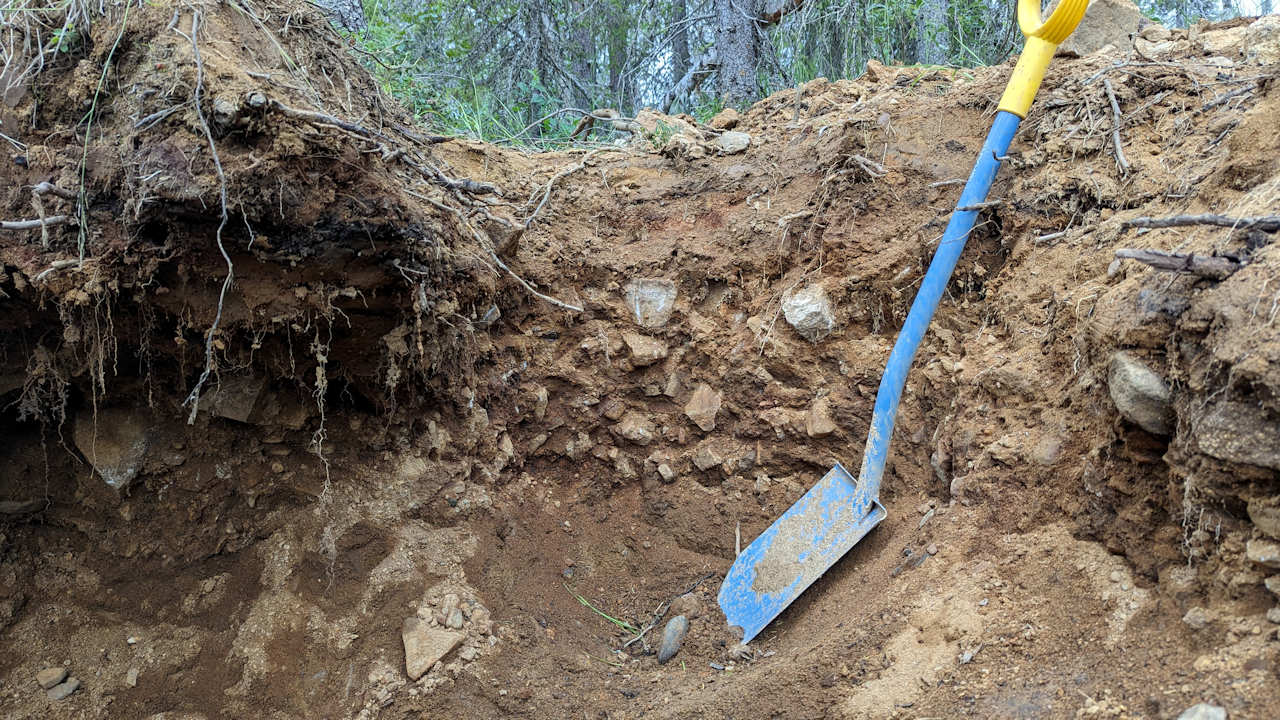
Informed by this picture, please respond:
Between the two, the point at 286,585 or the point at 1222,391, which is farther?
the point at 286,585

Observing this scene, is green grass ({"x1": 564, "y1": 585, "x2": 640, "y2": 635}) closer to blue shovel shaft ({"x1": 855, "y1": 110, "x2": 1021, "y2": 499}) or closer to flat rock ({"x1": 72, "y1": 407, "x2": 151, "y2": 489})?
blue shovel shaft ({"x1": 855, "y1": 110, "x2": 1021, "y2": 499})

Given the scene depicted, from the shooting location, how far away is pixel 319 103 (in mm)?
2240

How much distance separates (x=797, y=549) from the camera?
8.18 feet

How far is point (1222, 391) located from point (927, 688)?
847 millimetres

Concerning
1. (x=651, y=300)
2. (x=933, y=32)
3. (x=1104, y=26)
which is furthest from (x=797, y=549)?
(x=933, y=32)

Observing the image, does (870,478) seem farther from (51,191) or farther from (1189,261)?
(51,191)

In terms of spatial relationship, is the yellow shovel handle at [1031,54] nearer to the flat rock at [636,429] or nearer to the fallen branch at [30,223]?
the flat rock at [636,429]

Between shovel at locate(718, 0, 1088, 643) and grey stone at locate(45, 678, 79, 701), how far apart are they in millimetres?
1928

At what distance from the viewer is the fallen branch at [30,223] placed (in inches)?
75.4

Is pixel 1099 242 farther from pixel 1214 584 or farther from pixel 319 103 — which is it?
pixel 319 103

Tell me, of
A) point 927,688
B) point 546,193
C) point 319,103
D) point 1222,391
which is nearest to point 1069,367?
point 1222,391

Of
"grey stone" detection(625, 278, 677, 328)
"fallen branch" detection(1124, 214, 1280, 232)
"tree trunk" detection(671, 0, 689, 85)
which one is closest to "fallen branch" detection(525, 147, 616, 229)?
"grey stone" detection(625, 278, 677, 328)

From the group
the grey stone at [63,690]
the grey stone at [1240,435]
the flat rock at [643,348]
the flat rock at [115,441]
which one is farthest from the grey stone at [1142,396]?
the grey stone at [63,690]

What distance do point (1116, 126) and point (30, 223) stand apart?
3.03m
